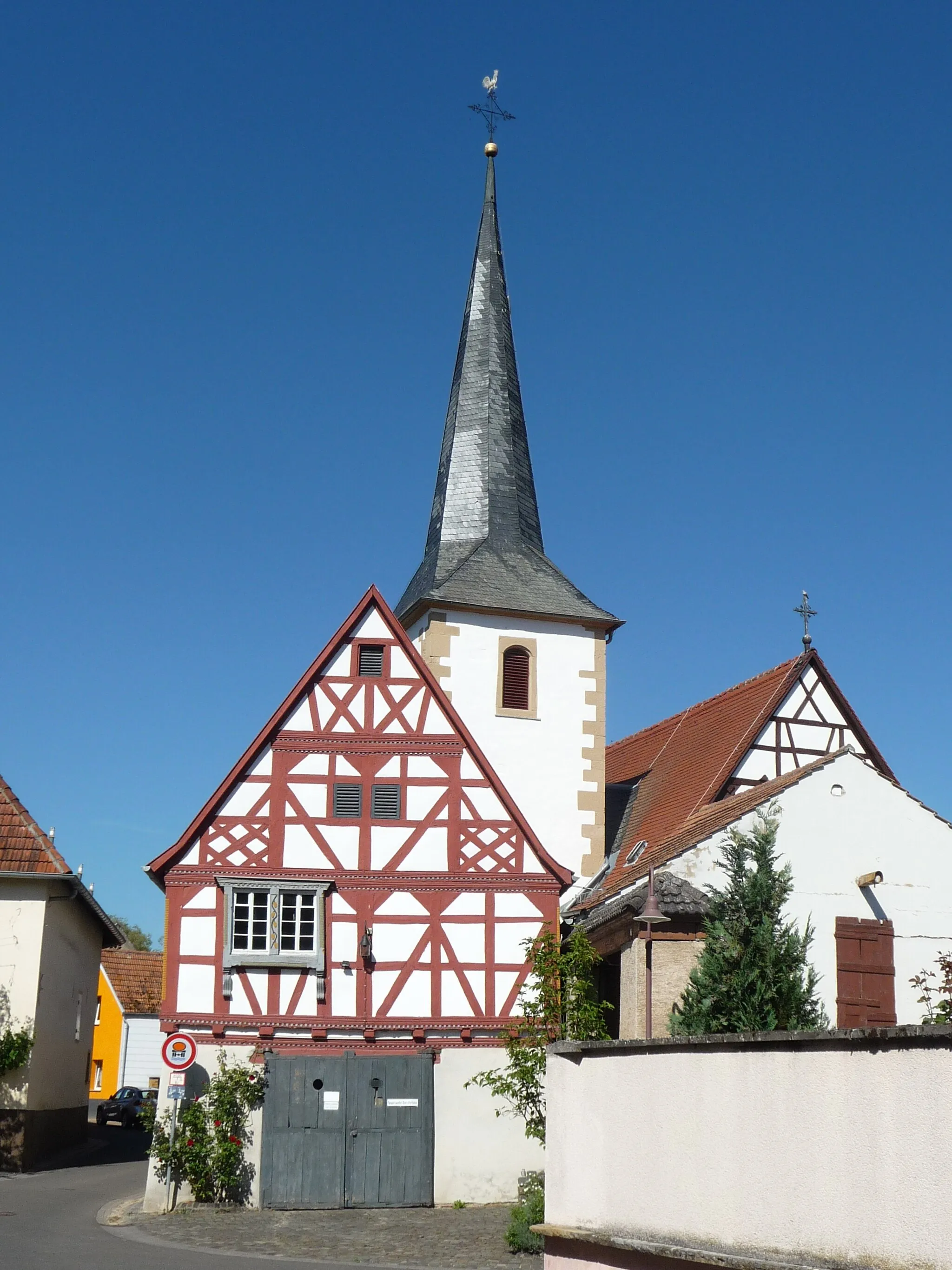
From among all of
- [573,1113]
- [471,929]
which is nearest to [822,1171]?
[573,1113]

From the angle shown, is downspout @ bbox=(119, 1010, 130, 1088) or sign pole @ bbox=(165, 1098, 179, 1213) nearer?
sign pole @ bbox=(165, 1098, 179, 1213)

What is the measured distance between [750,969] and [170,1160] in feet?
26.6

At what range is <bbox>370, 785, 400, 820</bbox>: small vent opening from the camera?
21.1 metres

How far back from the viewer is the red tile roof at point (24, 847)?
2361cm

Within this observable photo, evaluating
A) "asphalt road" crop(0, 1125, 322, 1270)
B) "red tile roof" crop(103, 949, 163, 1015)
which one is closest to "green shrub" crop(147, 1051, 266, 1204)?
"asphalt road" crop(0, 1125, 322, 1270)

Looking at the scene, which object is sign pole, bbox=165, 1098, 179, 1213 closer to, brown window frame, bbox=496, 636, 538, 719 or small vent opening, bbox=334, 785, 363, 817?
small vent opening, bbox=334, 785, 363, 817

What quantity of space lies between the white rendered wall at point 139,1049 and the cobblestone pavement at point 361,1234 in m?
30.8

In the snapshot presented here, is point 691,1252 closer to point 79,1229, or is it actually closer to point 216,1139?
point 79,1229

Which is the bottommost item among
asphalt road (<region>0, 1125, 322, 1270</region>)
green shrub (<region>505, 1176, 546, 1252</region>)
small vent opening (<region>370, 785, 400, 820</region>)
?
asphalt road (<region>0, 1125, 322, 1270</region>)

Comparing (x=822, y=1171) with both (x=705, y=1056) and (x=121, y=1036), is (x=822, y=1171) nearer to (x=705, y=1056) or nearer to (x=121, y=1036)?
(x=705, y=1056)

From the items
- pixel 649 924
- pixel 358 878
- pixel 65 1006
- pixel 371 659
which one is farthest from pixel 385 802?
pixel 65 1006

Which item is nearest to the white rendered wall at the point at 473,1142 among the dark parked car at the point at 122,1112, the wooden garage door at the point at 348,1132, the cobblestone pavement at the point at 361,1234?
the wooden garage door at the point at 348,1132

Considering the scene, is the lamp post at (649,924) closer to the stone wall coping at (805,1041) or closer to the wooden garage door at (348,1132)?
Answer: the wooden garage door at (348,1132)

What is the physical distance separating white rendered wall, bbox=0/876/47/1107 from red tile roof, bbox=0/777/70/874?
32cm
